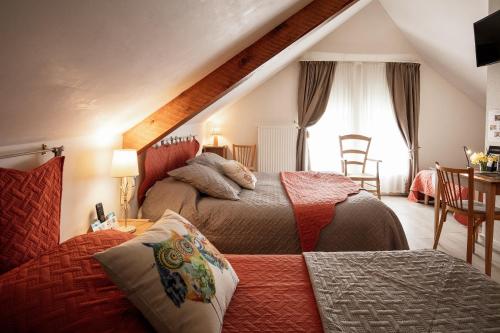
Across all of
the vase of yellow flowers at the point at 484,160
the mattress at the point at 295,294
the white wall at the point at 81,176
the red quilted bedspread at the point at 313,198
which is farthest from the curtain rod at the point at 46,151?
the vase of yellow flowers at the point at 484,160

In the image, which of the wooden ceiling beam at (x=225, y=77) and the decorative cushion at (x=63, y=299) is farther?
the wooden ceiling beam at (x=225, y=77)

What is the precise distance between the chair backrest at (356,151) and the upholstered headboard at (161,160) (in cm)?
248

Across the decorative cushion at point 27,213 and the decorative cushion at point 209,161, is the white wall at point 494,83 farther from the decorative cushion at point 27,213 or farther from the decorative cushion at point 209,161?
the decorative cushion at point 27,213

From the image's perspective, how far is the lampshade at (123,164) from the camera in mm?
1901

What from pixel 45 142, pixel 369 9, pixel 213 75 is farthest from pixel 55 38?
pixel 369 9

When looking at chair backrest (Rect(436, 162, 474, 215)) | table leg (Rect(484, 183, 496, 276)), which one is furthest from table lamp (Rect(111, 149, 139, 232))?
table leg (Rect(484, 183, 496, 276))

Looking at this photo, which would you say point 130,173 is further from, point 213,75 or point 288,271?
point 288,271

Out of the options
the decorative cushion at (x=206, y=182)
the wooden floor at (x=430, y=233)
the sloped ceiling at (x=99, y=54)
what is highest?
the sloped ceiling at (x=99, y=54)

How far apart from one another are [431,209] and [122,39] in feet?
15.4

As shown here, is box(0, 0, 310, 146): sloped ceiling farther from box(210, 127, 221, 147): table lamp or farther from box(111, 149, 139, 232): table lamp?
box(210, 127, 221, 147): table lamp

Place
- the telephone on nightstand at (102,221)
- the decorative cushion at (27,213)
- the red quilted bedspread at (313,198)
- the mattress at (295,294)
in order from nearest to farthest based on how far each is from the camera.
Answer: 1. the mattress at (295,294)
2. the decorative cushion at (27,213)
3. the telephone on nightstand at (102,221)
4. the red quilted bedspread at (313,198)

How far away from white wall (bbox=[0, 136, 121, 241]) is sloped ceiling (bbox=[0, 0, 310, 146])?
75 millimetres

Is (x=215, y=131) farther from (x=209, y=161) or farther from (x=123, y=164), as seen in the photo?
(x=123, y=164)

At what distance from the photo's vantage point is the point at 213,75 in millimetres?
2330
